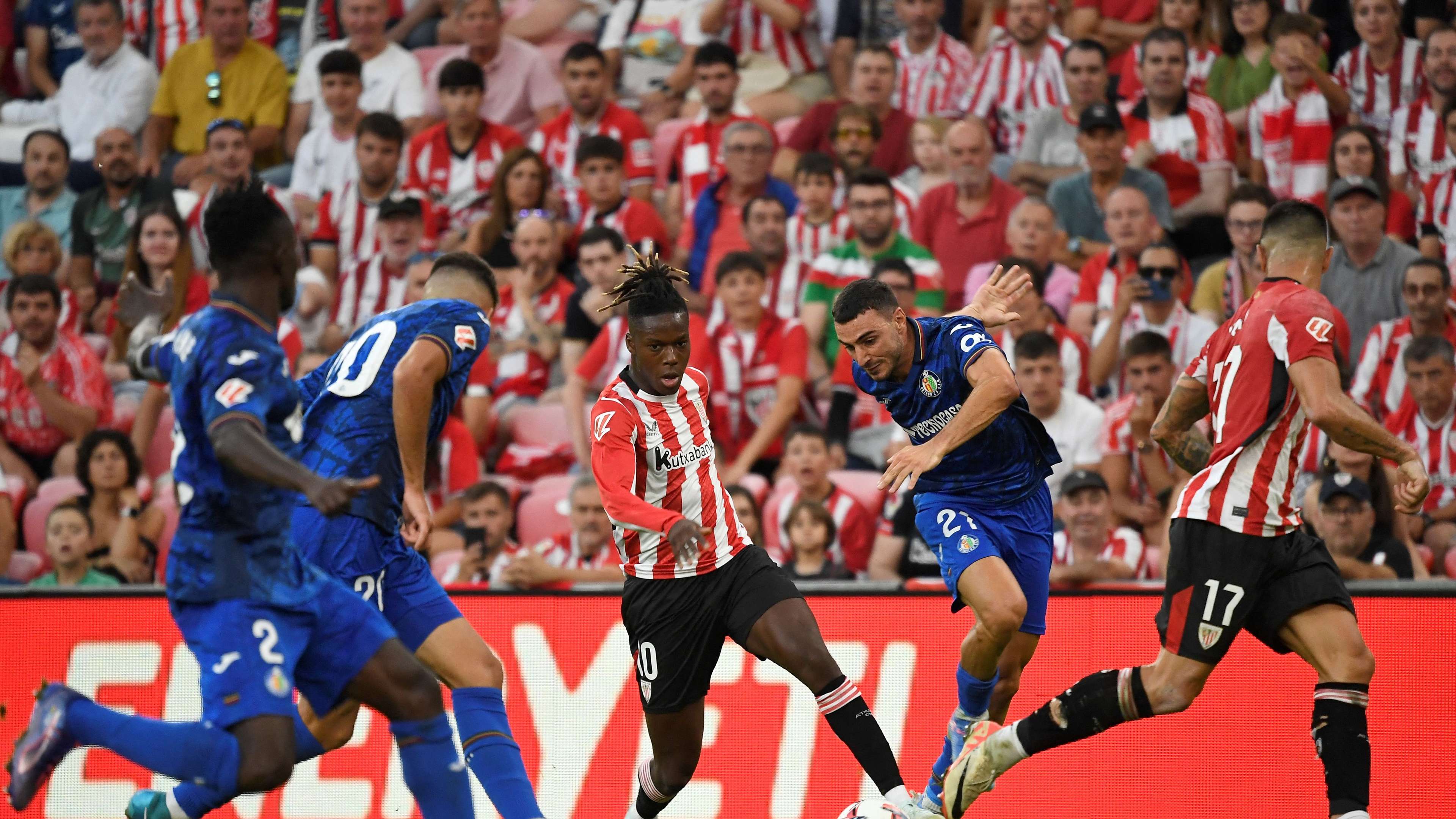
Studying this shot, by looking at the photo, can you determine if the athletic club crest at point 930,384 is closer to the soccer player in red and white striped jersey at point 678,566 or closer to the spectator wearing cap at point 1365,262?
the soccer player in red and white striped jersey at point 678,566

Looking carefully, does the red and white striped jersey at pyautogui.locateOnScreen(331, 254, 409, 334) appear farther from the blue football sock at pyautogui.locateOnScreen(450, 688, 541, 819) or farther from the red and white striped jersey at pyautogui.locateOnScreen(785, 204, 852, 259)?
the blue football sock at pyautogui.locateOnScreen(450, 688, 541, 819)

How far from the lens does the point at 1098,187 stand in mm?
11227

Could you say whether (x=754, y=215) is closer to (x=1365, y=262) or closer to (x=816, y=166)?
(x=816, y=166)

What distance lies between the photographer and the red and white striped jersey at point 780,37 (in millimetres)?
13281

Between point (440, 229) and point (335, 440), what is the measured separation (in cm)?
651

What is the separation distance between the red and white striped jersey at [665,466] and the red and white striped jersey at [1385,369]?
190 inches

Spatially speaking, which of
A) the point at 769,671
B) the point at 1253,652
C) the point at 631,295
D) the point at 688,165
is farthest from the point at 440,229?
the point at 1253,652

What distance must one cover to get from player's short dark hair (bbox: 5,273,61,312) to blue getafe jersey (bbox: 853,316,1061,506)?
23.7 feet

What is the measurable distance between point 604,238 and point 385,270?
200 cm

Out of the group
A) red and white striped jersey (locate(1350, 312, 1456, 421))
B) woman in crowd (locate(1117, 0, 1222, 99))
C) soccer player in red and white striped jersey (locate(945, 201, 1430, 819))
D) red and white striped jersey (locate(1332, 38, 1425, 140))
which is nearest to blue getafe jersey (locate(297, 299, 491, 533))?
soccer player in red and white striped jersey (locate(945, 201, 1430, 819))

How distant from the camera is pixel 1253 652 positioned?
26.0 ft

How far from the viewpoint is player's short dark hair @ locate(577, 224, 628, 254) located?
11250 mm

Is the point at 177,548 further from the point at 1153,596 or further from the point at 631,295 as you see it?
the point at 1153,596

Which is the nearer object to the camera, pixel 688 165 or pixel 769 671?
pixel 769 671
